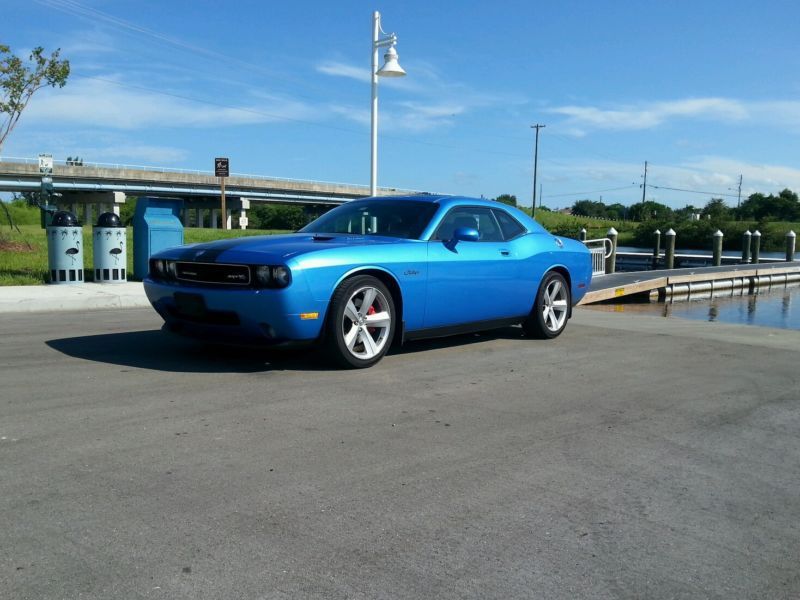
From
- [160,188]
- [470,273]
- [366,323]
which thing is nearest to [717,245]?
[470,273]

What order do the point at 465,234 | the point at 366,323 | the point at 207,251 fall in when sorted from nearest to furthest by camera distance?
the point at 207,251, the point at 366,323, the point at 465,234

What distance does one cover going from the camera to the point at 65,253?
11.8 metres

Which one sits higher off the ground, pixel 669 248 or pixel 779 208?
pixel 779 208

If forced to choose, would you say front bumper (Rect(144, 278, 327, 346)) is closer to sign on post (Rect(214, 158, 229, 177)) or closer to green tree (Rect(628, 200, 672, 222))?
sign on post (Rect(214, 158, 229, 177))

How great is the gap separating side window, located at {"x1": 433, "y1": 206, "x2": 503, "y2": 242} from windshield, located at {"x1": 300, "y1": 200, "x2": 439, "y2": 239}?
0.16 metres

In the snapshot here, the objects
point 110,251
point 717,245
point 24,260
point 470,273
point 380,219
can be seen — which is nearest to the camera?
point 470,273

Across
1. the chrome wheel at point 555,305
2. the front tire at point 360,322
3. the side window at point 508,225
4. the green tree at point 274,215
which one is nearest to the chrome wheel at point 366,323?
the front tire at point 360,322

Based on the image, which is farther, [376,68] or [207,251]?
[376,68]

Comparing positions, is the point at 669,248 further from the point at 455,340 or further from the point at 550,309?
the point at 455,340

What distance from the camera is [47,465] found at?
11.2 feet

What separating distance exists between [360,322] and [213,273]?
46.2 inches

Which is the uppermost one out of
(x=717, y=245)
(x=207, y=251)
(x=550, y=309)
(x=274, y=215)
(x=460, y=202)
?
(x=274, y=215)

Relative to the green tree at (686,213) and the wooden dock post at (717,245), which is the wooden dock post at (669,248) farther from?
the green tree at (686,213)

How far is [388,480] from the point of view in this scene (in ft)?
11.1
